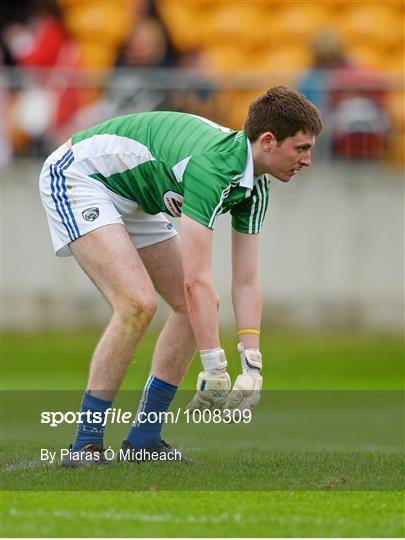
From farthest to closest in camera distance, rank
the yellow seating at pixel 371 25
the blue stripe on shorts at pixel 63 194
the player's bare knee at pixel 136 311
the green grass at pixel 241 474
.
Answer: the yellow seating at pixel 371 25, the blue stripe on shorts at pixel 63 194, the player's bare knee at pixel 136 311, the green grass at pixel 241 474

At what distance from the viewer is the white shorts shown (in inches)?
330

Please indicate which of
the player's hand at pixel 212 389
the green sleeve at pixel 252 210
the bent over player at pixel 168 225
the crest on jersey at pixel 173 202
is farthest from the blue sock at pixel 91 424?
the green sleeve at pixel 252 210

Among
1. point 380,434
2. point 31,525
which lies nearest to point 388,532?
point 31,525

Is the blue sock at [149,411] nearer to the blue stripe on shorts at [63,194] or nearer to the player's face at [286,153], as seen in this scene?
the blue stripe on shorts at [63,194]

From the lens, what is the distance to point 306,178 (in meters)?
17.3

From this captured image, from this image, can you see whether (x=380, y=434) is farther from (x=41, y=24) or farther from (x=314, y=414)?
(x=41, y=24)

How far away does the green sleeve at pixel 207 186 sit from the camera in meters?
7.75

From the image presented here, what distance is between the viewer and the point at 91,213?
8.37 m

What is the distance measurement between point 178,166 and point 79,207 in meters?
0.71

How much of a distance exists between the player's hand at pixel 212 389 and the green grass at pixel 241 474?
0.45 meters

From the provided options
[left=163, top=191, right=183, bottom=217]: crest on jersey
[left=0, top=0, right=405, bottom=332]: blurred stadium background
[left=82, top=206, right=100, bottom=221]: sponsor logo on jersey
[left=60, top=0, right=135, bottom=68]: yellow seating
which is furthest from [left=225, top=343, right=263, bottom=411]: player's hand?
[left=60, top=0, right=135, bottom=68]: yellow seating

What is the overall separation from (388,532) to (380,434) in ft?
14.6

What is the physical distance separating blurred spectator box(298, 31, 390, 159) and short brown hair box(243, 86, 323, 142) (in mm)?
8858

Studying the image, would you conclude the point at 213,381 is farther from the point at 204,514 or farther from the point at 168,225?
the point at 168,225
